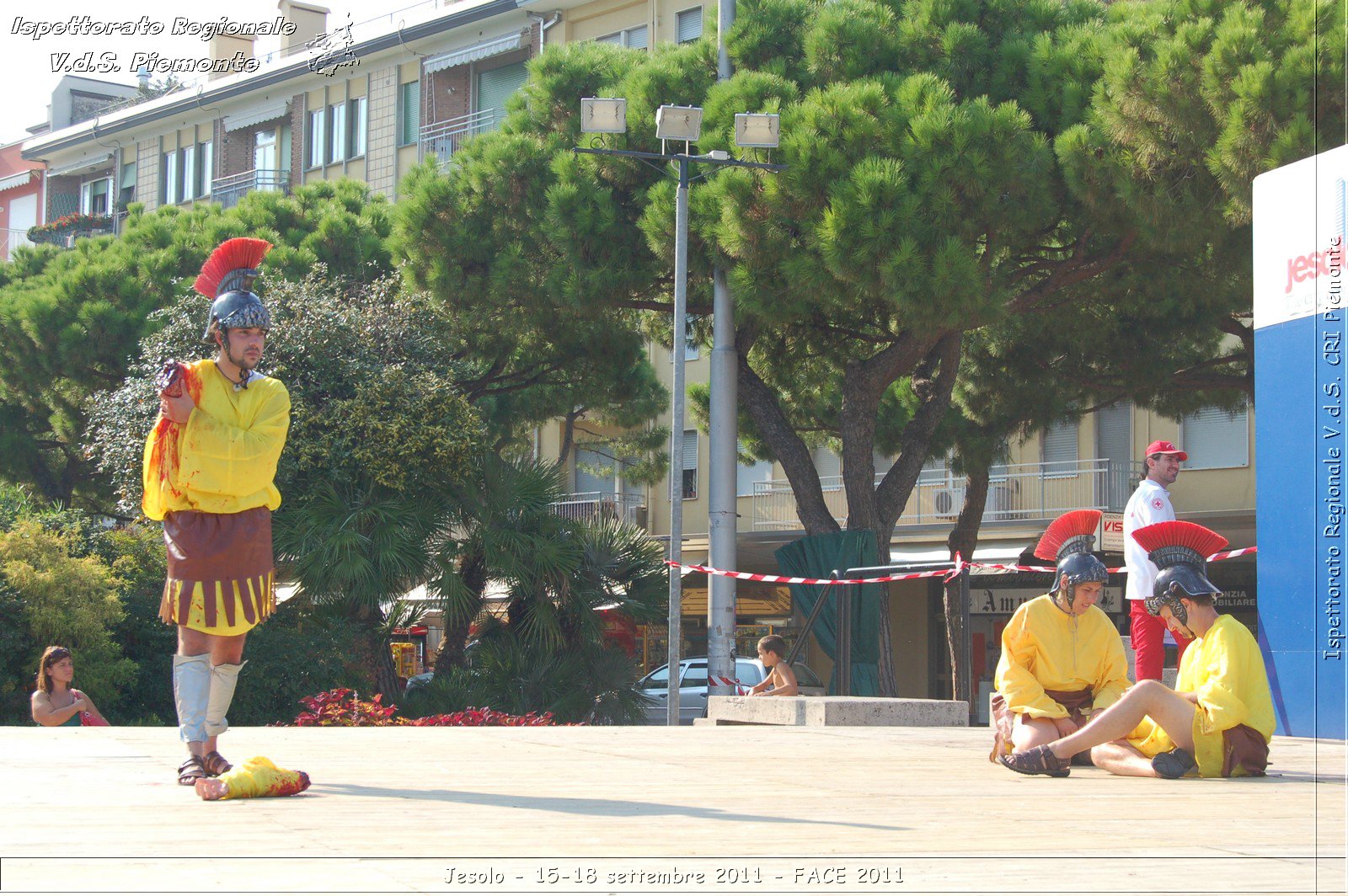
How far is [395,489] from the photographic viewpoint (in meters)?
19.4

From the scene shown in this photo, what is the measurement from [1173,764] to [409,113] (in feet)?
121

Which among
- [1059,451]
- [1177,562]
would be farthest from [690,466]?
[1177,562]

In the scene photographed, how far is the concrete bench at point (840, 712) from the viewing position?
1130 cm

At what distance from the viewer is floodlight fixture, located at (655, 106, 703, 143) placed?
17.9 m

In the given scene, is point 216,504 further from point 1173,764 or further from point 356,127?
point 356,127

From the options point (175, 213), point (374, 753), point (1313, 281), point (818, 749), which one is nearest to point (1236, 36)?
point (1313, 281)

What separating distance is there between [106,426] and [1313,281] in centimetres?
1646

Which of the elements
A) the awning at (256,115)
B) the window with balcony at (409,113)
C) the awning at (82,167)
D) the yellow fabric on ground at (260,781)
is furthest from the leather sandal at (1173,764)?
the awning at (82,167)

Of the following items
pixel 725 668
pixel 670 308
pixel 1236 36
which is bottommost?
pixel 725 668

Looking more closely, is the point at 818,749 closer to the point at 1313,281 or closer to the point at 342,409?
the point at 1313,281

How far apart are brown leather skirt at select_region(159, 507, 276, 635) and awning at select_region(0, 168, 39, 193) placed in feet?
167

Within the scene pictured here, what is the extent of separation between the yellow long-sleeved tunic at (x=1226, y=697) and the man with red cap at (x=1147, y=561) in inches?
64.9

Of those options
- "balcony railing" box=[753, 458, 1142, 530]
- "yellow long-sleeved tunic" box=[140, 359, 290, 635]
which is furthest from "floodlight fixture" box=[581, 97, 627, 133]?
"yellow long-sleeved tunic" box=[140, 359, 290, 635]

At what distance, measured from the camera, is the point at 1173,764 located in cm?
661
